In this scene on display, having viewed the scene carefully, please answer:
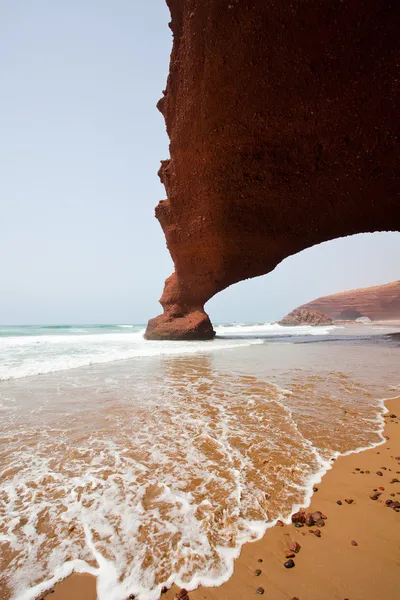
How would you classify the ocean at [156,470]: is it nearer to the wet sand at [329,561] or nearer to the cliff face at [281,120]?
the wet sand at [329,561]

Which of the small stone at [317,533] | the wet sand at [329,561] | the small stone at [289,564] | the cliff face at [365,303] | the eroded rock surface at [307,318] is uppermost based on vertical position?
the cliff face at [365,303]

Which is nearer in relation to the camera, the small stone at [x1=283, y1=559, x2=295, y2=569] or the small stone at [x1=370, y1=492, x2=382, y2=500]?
the small stone at [x1=283, y1=559, x2=295, y2=569]

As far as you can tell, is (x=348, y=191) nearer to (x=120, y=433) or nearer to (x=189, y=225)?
(x=189, y=225)

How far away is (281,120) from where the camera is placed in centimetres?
627

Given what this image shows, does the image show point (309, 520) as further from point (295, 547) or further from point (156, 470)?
point (156, 470)

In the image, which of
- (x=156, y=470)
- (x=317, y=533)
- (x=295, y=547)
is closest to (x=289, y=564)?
(x=295, y=547)

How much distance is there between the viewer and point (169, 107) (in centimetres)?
796

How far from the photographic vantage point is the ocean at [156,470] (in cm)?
130

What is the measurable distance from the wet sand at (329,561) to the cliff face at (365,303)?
4796 centimetres

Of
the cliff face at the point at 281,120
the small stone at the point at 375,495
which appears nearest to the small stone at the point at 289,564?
the small stone at the point at 375,495

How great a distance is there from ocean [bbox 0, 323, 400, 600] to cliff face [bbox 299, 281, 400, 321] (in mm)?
46327

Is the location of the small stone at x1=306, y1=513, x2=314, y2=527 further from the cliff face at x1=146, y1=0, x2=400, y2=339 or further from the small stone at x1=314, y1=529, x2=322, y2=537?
the cliff face at x1=146, y1=0, x2=400, y2=339

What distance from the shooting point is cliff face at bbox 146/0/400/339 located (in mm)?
4539

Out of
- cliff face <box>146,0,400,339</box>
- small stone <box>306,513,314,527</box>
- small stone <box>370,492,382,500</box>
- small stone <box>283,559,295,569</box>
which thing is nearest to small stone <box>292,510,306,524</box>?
small stone <box>306,513,314,527</box>
